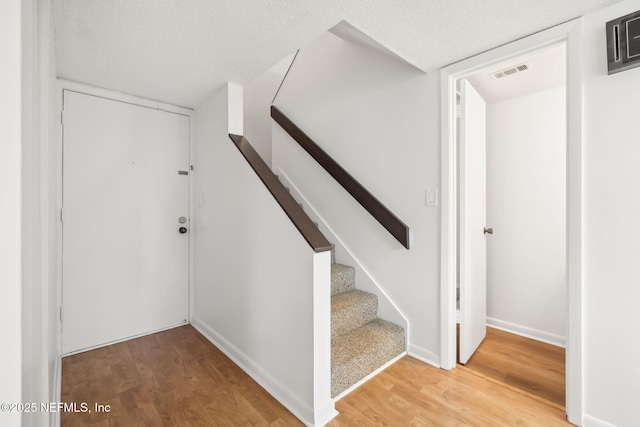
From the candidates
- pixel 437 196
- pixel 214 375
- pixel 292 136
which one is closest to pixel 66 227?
pixel 214 375

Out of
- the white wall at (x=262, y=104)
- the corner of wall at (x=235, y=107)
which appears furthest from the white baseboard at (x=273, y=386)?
the white wall at (x=262, y=104)

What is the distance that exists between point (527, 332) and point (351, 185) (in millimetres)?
2079

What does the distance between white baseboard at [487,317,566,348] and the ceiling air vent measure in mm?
2178

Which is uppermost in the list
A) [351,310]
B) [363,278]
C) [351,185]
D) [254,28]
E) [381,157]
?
[254,28]

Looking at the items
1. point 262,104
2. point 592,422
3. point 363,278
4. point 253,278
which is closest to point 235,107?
point 253,278

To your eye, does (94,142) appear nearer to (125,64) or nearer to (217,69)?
(125,64)

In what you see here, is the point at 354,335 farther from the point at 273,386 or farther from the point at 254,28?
the point at 254,28

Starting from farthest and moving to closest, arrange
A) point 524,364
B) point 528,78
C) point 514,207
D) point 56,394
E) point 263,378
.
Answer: point 514,207, point 528,78, point 524,364, point 263,378, point 56,394

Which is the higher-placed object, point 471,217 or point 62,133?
point 62,133

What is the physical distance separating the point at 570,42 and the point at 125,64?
263 centimetres

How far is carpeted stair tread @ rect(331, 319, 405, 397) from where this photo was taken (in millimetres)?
1614

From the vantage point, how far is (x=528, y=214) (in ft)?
8.11

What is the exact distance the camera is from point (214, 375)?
1.81 m

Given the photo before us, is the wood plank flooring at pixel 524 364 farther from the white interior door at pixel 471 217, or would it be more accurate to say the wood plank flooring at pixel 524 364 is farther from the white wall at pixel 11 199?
the white wall at pixel 11 199
